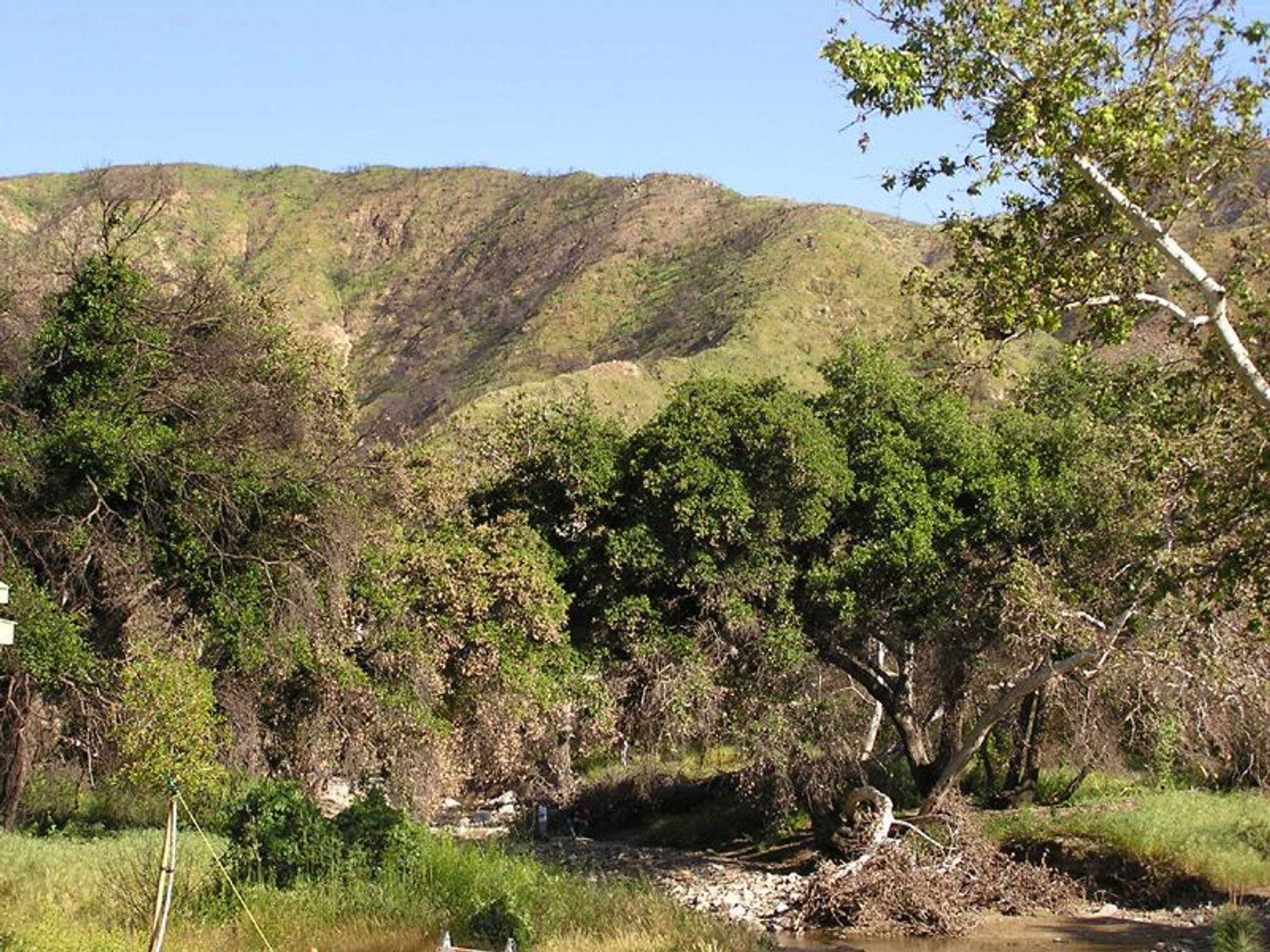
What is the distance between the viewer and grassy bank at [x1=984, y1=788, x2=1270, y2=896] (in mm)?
22906

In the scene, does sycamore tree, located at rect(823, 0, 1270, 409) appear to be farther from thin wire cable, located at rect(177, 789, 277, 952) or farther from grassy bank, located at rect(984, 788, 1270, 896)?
grassy bank, located at rect(984, 788, 1270, 896)

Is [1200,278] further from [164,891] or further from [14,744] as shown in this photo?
[14,744]

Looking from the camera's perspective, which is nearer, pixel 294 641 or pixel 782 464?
pixel 294 641

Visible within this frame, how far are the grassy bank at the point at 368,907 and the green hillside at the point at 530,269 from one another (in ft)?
146

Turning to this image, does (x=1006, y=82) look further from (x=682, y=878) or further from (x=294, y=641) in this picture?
(x=682, y=878)

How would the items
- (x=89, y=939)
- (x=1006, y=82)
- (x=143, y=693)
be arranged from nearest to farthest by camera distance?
(x=1006, y=82), (x=89, y=939), (x=143, y=693)

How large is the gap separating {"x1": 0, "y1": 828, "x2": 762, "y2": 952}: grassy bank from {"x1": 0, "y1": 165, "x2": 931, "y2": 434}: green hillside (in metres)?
44.5

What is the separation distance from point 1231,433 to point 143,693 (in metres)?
11.5

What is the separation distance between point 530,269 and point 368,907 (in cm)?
9699

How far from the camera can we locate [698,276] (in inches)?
3686

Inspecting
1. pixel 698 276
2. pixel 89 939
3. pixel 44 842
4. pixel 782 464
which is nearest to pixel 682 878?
pixel 782 464

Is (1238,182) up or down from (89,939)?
up

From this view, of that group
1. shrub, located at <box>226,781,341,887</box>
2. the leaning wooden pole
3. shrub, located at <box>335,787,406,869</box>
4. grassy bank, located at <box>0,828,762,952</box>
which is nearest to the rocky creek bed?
grassy bank, located at <box>0,828,762,952</box>

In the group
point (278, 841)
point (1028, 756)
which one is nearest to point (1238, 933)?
point (278, 841)
